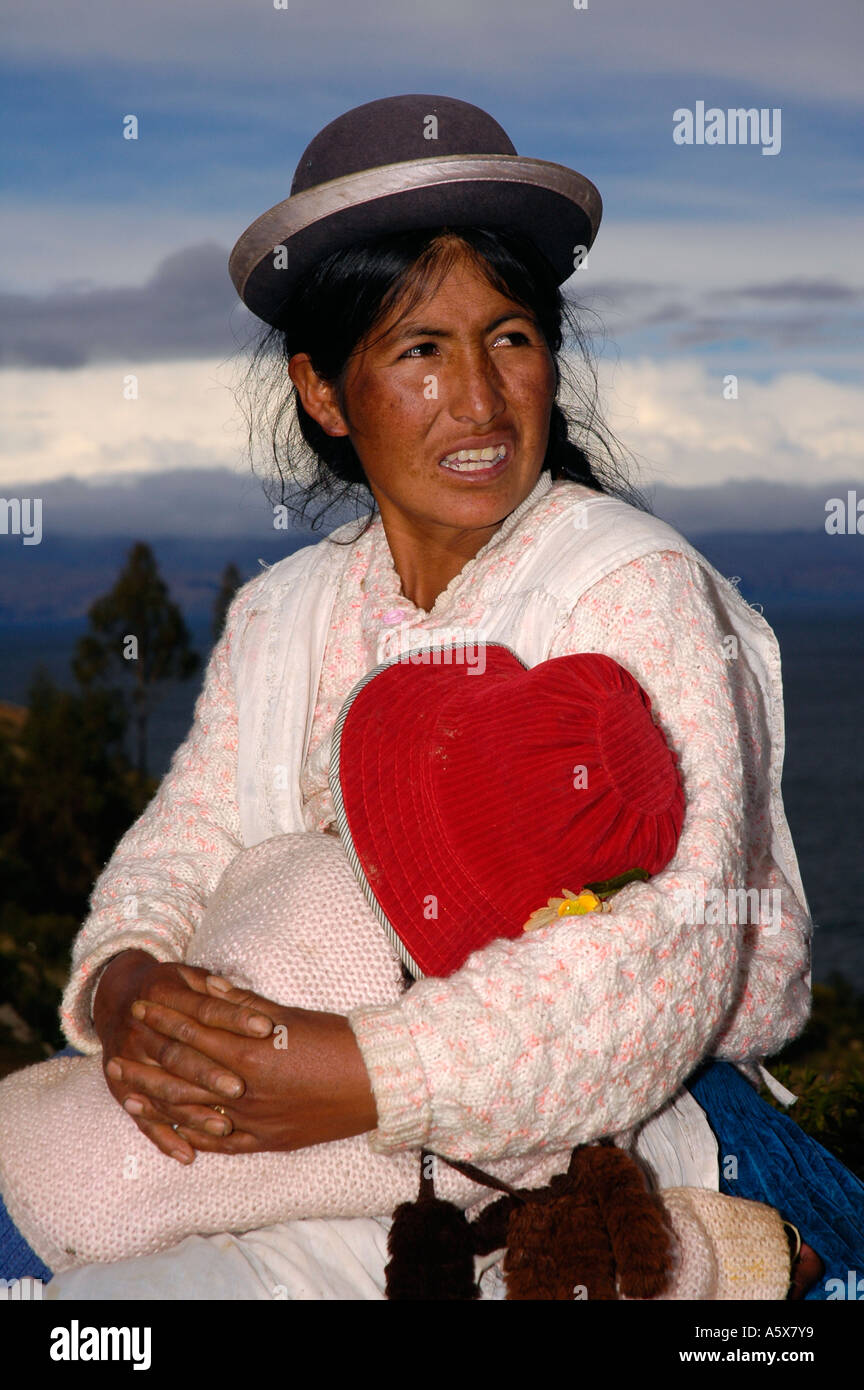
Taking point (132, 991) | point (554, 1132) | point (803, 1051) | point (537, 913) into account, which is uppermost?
point (537, 913)

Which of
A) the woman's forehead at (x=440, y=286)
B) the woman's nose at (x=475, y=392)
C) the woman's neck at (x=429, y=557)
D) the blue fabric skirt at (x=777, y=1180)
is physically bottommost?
the blue fabric skirt at (x=777, y=1180)

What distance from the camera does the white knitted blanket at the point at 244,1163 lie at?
1.42 metres

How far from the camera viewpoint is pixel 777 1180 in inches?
71.4

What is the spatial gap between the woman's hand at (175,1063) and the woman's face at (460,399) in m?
0.86

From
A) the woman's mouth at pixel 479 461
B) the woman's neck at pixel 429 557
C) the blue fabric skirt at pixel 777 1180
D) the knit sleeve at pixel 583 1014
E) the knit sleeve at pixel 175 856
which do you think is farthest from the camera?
the woman's neck at pixel 429 557

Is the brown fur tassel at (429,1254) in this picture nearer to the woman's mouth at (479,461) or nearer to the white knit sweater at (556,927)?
the white knit sweater at (556,927)

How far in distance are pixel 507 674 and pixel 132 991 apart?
0.68 m

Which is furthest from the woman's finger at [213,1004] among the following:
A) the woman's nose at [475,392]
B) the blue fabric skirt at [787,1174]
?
the woman's nose at [475,392]

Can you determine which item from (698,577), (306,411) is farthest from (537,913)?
(306,411)

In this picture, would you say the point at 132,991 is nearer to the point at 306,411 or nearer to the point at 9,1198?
the point at 9,1198

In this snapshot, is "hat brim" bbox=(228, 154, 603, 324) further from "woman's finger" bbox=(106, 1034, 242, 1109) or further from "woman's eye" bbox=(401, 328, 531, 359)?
"woman's finger" bbox=(106, 1034, 242, 1109)

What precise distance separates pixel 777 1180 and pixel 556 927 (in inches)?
30.3

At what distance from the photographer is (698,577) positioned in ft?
5.65

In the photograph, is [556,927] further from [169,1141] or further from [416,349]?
[416,349]
